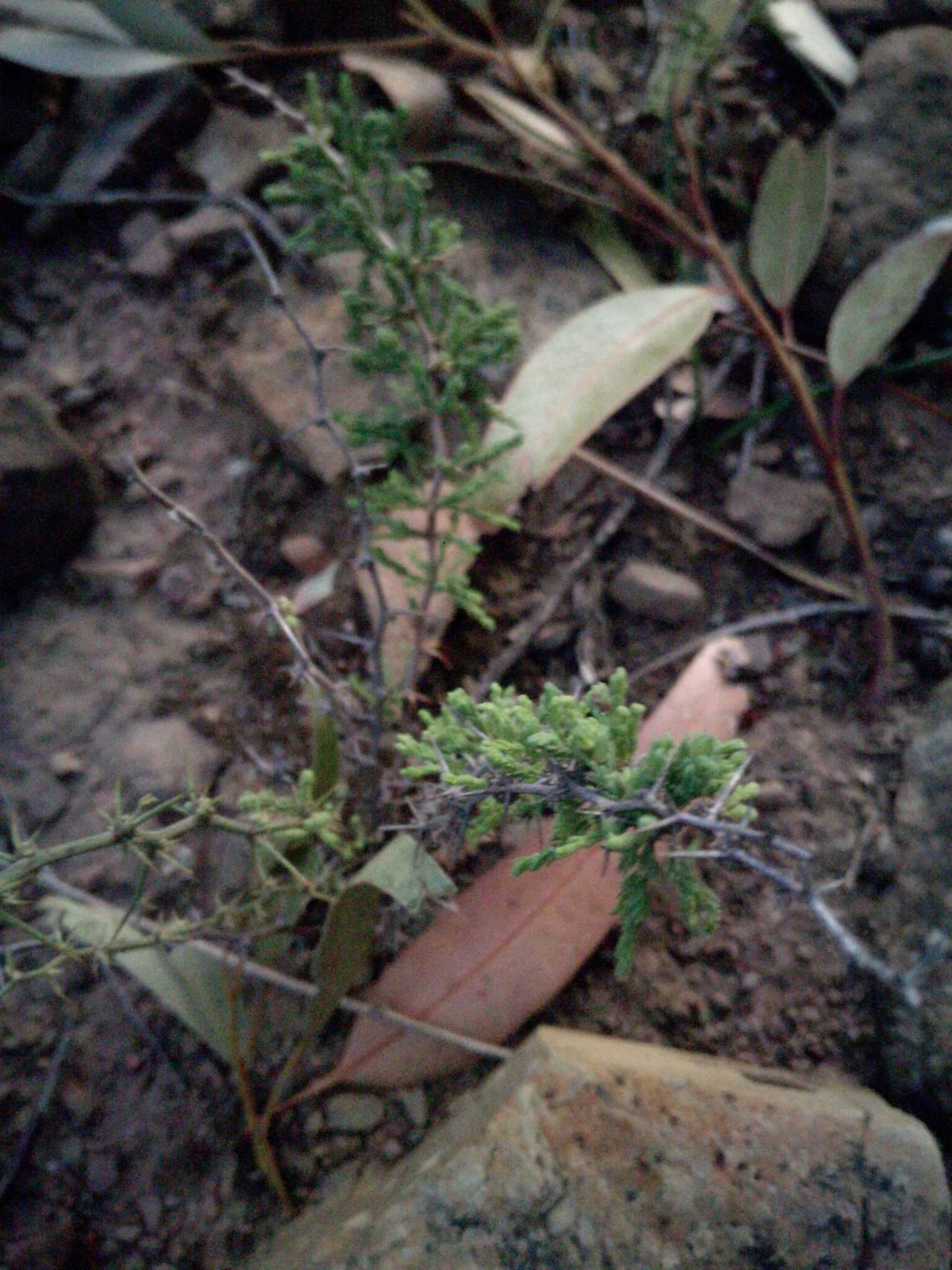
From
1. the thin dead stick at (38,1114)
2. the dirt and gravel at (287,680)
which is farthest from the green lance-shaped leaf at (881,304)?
the thin dead stick at (38,1114)

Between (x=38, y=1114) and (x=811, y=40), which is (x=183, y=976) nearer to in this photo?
(x=38, y=1114)

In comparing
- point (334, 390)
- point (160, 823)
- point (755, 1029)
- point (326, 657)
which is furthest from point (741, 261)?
point (160, 823)

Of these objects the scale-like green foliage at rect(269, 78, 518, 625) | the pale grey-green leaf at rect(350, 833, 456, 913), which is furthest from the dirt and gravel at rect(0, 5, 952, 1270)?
the pale grey-green leaf at rect(350, 833, 456, 913)

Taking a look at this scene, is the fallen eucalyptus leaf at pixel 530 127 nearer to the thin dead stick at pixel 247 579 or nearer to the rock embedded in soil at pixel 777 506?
the rock embedded in soil at pixel 777 506

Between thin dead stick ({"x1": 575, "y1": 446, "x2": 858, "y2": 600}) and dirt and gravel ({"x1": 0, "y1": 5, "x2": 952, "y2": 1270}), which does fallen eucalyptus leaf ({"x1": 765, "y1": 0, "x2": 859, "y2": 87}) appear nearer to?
dirt and gravel ({"x1": 0, "y1": 5, "x2": 952, "y2": 1270})

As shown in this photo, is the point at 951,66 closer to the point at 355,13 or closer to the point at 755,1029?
the point at 355,13
